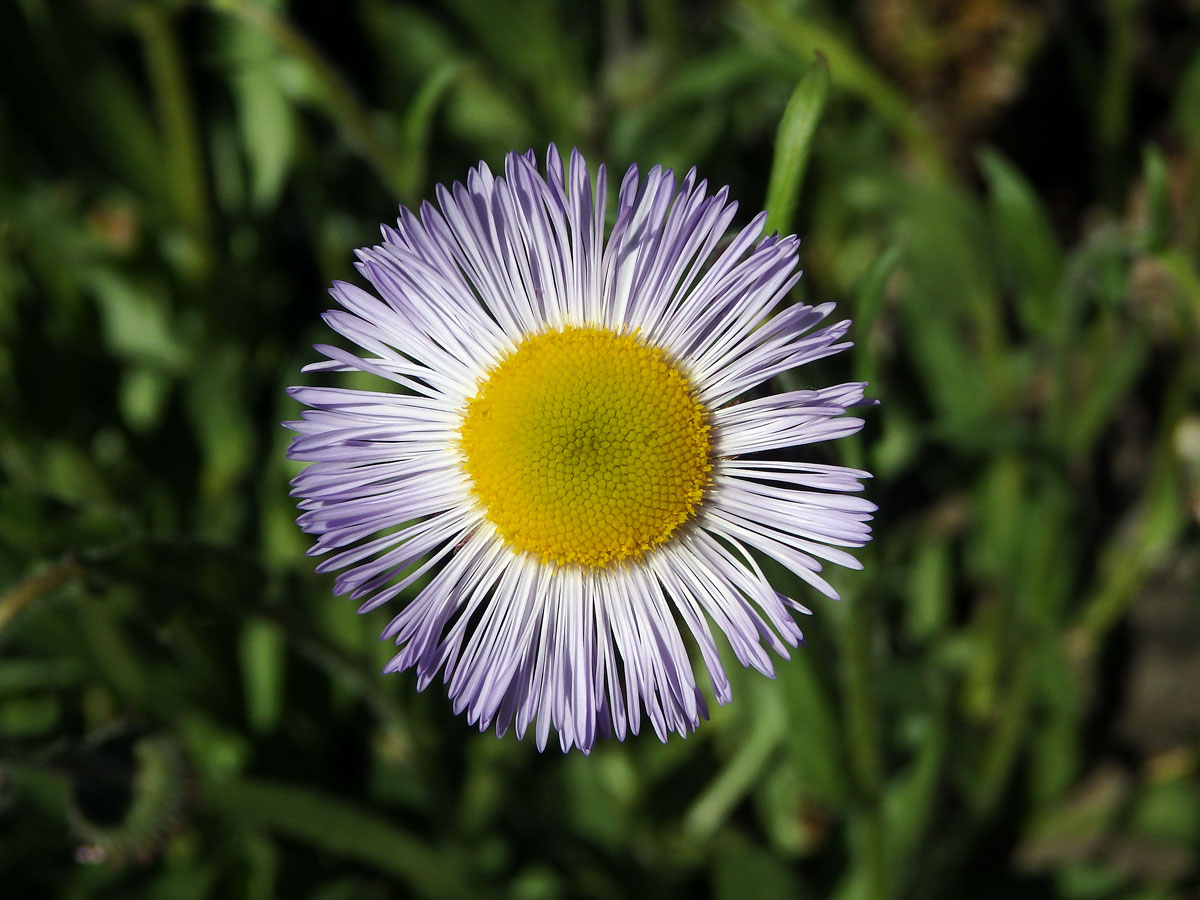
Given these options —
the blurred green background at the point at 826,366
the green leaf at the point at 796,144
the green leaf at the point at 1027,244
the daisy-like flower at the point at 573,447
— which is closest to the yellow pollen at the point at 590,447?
the daisy-like flower at the point at 573,447

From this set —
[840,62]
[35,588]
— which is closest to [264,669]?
[35,588]

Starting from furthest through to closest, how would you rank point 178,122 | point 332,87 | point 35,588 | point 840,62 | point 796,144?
1. point 178,122
2. point 840,62
3. point 332,87
4. point 35,588
5. point 796,144

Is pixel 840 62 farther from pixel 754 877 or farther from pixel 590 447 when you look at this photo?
pixel 754 877

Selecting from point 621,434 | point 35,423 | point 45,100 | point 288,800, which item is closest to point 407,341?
point 621,434

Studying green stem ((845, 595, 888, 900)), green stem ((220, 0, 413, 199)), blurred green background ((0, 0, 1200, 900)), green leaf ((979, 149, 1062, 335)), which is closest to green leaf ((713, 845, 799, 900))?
blurred green background ((0, 0, 1200, 900))

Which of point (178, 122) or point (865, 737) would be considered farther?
point (178, 122)

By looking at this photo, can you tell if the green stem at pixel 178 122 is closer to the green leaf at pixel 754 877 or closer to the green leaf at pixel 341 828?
the green leaf at pixel 341 828

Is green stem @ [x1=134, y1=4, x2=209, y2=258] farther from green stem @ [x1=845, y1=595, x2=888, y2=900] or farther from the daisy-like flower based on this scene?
green stem @ [x1=845, y1=595, x2=888, y2=900]
